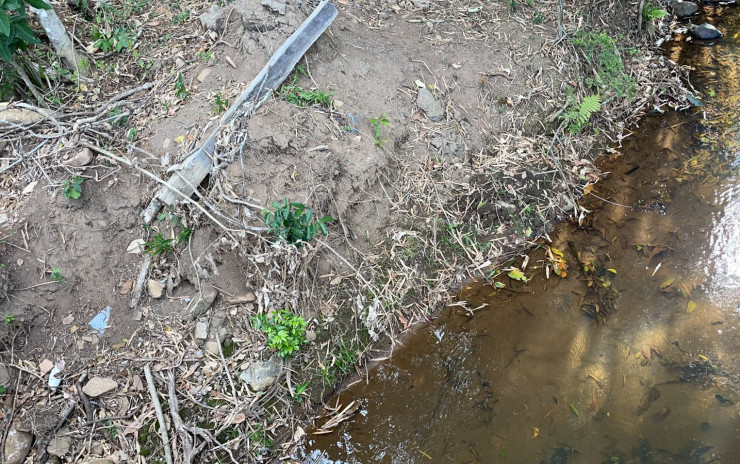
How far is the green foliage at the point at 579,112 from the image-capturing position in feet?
16.6

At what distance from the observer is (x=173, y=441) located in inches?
127

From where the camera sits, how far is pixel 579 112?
512cm

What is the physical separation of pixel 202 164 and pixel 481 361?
2457mm

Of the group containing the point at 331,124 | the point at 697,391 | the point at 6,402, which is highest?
the point at 331,124

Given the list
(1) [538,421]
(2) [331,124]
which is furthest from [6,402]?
(1) [538,421]

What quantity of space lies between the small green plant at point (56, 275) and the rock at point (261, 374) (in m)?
1.37

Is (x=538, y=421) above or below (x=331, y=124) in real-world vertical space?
below

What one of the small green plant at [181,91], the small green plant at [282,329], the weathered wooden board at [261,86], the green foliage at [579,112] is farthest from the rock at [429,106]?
the small green plant at [282,329]

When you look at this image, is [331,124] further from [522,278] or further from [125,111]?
[522,278]

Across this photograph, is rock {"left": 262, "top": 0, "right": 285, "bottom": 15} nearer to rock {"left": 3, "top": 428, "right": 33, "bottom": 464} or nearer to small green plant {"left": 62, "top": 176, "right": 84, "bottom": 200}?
small green plant {"left": 62, "top": 176, "right": 84, "bottom": 200}

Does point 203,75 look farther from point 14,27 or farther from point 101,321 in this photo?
point 101,321

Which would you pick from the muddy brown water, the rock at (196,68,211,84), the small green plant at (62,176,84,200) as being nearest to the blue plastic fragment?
the small green plant at (62,176,84,200)

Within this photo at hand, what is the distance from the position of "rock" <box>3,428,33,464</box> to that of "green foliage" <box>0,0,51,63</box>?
2.38 meters

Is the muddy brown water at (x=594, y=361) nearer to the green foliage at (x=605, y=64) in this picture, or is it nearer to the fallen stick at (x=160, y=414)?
the fallen stick at (x=160, y=414)
